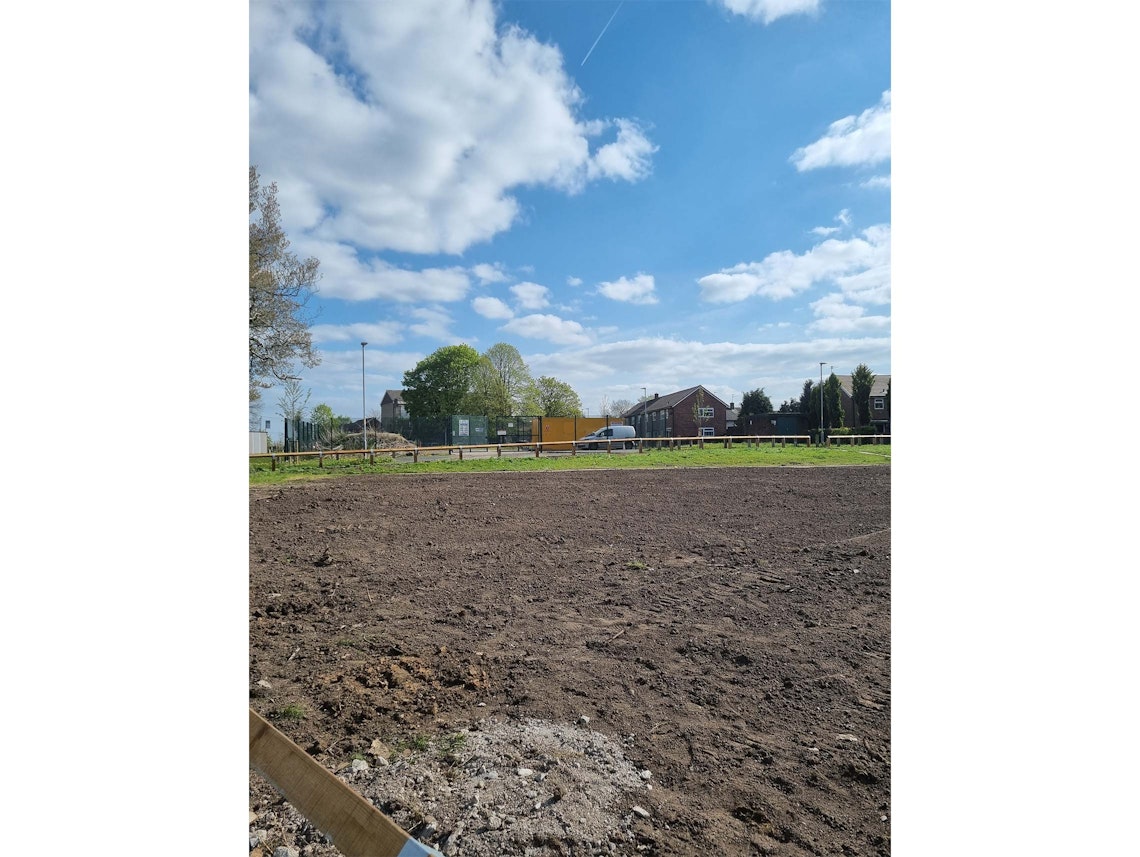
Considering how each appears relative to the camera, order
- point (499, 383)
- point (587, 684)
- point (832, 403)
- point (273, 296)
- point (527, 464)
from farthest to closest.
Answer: point (832, 403), point (499, 383), point (527, 464), point (273, 296), point (587, 684)

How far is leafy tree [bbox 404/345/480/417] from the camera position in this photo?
16.9 metres

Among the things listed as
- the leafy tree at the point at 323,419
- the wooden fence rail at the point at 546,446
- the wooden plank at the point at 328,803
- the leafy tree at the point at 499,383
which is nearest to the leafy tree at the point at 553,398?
the leafy tree at the point at 499,383

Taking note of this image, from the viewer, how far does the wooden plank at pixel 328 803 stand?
536 mm

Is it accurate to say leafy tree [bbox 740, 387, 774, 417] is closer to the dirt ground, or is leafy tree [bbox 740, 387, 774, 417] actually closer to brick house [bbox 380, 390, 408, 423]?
brick house [bbox 380, 390, 408, 423]

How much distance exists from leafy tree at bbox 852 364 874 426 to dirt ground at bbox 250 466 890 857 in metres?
14.5

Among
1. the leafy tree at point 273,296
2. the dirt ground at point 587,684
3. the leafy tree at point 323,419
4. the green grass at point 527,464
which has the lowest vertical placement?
the dirt ground at point 587,684

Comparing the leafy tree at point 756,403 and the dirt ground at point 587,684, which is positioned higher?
the leafy tree at point 756,403

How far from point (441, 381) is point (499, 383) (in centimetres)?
284

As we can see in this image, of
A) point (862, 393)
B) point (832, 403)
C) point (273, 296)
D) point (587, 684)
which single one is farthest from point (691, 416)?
point (587, 684)

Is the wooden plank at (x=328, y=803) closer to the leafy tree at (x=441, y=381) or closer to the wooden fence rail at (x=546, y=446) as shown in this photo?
the wooden fence rail at (x=546, y=446)

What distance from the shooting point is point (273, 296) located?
5621 mm

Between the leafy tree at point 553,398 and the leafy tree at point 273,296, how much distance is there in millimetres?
10093

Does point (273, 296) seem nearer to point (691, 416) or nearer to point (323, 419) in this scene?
point (323, 419)
